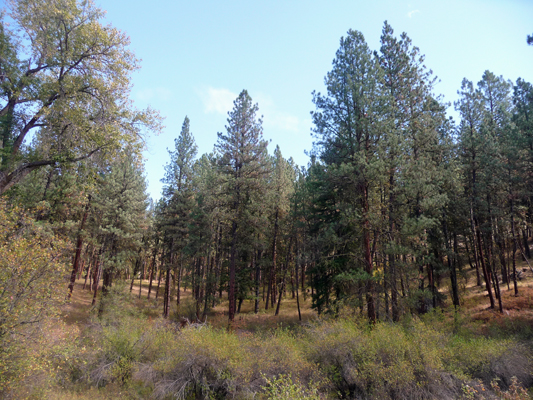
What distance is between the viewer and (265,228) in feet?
74.3

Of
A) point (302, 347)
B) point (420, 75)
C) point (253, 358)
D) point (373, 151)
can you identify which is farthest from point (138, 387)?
point (420, 75)

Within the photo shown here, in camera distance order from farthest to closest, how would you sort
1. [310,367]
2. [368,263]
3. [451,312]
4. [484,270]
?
[484,270] → [451,312] → [368,263] → [310,367]

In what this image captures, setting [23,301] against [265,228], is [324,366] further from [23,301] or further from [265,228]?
[265,228]

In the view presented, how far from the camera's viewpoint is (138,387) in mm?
11047

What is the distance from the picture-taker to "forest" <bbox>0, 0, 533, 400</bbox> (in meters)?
9.43

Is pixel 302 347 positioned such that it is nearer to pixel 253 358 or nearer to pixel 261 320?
pixel 253 358

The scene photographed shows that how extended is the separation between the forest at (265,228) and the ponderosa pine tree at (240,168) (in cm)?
14

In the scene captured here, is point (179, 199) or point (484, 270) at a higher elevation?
point (179, 199)

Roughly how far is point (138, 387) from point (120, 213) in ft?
50.7

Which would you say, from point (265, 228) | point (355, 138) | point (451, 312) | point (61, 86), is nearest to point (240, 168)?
point (265, 228)

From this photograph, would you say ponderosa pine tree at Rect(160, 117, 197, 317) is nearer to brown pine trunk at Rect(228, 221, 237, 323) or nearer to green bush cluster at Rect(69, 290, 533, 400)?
brown pine trunk at Rect(228, 221, 237, 323)

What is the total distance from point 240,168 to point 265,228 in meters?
5.25

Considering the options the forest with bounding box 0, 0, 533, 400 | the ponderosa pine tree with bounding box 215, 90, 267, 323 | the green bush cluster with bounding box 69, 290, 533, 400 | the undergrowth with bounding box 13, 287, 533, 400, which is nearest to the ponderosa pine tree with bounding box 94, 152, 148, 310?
the forest with bounding box 0, 0, 533, 400

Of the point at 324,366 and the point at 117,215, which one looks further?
the point at 117,215
